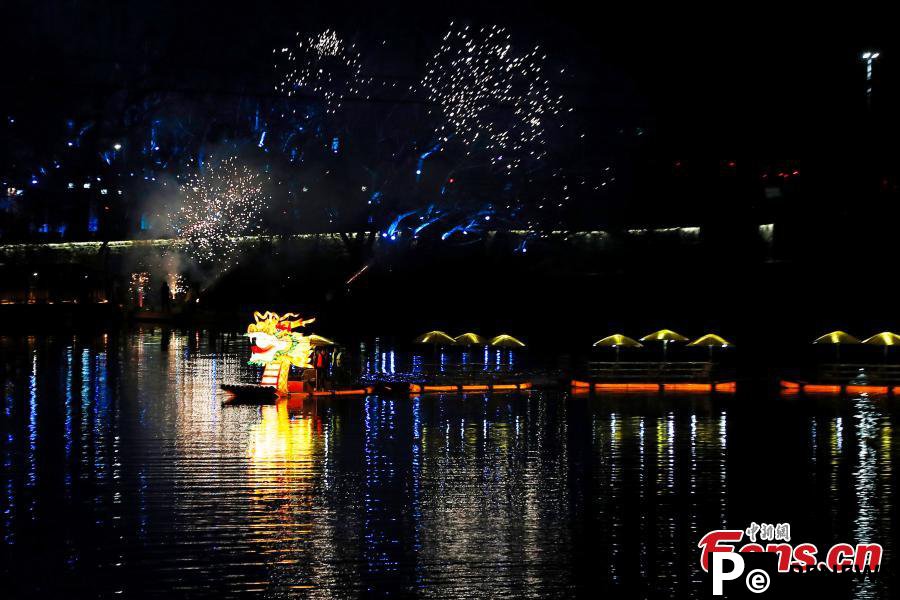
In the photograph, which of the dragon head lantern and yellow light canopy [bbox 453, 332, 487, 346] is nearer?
the dragon head lantern

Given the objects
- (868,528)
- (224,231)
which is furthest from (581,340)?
(868,528)

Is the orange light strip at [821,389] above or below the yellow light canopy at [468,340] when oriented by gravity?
below

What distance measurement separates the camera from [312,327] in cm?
5909

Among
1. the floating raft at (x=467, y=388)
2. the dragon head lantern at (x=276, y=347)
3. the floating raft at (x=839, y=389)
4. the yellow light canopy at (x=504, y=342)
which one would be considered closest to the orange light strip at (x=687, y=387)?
the floating raft at (x=839, y=389)

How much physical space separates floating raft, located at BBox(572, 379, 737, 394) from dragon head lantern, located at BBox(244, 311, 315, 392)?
Answer: 27.0 ft

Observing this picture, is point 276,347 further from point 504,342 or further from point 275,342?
point 504,342

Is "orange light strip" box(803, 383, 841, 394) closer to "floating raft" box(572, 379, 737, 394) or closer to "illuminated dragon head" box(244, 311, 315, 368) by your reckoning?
"floating raft" box(572, 379, 737, 394)

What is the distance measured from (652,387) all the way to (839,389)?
209 inches

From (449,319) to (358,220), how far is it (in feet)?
29.3

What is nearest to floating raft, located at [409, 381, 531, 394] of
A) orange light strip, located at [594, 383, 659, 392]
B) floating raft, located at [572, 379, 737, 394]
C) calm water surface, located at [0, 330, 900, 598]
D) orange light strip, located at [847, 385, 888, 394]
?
calm water surface, located at [0, 330, 900, 598]

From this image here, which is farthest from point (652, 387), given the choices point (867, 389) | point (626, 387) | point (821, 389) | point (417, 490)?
point (417, 490)

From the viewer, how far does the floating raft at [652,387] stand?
32594 millimetres

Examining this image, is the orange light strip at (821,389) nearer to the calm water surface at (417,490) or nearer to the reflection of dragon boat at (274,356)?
the calm water surface at (417,490)

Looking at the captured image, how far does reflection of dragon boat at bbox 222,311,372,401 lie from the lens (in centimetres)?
2858
